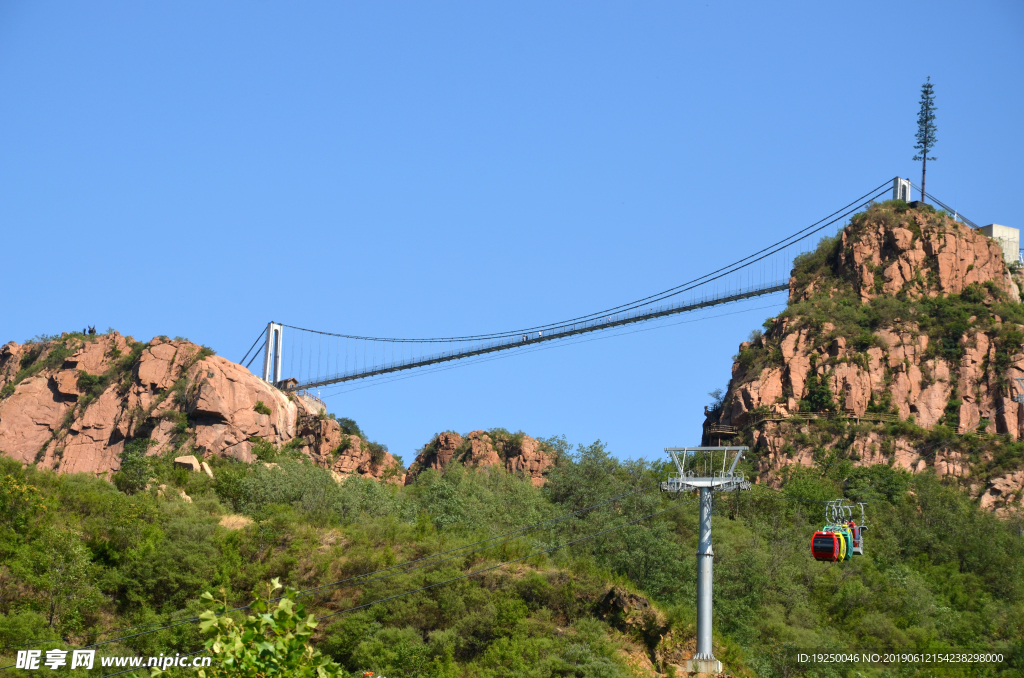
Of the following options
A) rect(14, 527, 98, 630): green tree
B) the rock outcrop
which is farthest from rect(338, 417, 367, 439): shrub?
rect(14, 527, 98, 630): green tree

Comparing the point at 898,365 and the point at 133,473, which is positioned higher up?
the point at 898,365

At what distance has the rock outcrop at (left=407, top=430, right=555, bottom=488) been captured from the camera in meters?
83.9

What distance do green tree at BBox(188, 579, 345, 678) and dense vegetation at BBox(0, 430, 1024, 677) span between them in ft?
86.9

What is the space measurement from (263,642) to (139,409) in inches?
2518

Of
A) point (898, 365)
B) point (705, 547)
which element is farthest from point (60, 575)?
point (898, 365)

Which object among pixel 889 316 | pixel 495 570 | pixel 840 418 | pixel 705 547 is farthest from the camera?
pixel 889 316

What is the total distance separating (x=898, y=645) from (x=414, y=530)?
2245cm

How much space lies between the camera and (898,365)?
256 ft

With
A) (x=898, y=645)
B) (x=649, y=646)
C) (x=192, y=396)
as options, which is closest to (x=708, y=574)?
(x=649, y=646)

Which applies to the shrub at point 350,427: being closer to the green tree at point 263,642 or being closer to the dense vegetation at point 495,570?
the dense vegetation at point 495,570

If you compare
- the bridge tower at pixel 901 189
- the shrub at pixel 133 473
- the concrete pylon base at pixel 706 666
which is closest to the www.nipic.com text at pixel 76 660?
the concrete pylon base at pixel 706 666

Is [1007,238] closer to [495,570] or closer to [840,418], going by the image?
[840,418]

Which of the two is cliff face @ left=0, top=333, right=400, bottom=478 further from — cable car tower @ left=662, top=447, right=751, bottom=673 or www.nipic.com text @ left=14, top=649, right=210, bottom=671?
cable car tower @ left=662, top=447, right=751, bottom=673

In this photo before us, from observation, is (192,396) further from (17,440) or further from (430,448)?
(430,448)
